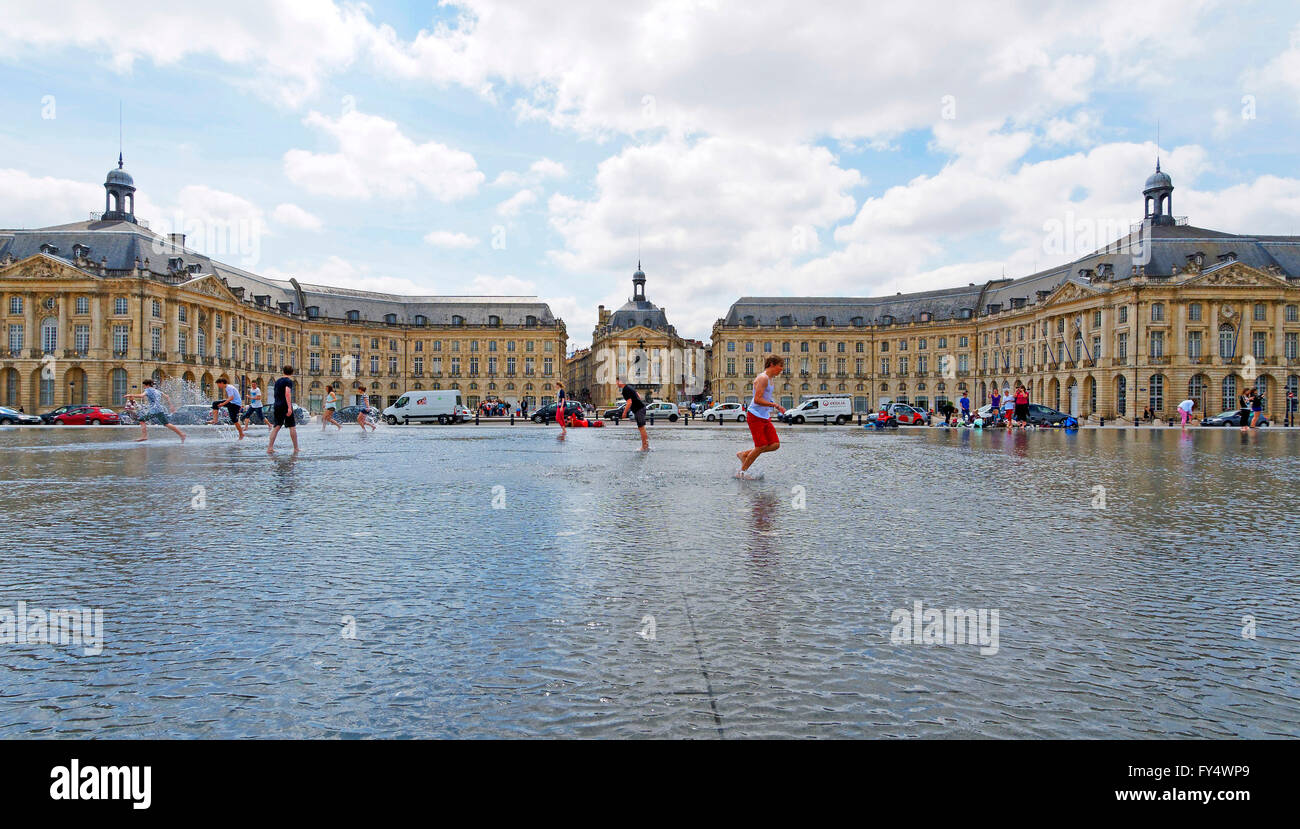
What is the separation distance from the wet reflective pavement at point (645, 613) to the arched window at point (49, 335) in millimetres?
67228

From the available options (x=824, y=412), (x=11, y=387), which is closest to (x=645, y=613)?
(x=824, y=412)

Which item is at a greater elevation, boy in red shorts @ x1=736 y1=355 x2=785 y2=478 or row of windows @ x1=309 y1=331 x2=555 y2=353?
row of windows @ x1=309 y1=331 x2=555 y2=353

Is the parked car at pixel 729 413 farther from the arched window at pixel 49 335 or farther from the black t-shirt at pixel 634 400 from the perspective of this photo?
the arched window at pixel 49 335

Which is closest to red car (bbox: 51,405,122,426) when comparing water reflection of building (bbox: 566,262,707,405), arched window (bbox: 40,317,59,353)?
arched window (bbox: 40,317,59,353)

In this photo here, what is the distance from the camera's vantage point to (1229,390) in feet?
207

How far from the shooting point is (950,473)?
485 inches

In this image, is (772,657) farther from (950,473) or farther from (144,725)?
(950,473)

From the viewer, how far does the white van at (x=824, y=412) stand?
164ft

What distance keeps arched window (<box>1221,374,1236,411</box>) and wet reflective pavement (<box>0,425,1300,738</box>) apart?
6736cm

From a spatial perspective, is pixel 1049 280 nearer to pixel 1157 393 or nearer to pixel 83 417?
pixel 1157 393

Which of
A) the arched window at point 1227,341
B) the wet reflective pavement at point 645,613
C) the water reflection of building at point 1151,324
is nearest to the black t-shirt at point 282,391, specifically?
the wet reflective pavement at point 645,613

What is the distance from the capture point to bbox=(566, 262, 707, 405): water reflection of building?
11031cm

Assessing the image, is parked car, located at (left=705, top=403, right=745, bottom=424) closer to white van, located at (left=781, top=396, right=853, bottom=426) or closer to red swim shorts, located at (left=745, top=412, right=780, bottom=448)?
white van, located at (left=781, top=396, right=853, bottom=426)

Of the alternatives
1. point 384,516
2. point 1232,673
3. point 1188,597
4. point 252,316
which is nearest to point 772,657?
point 1232,673
